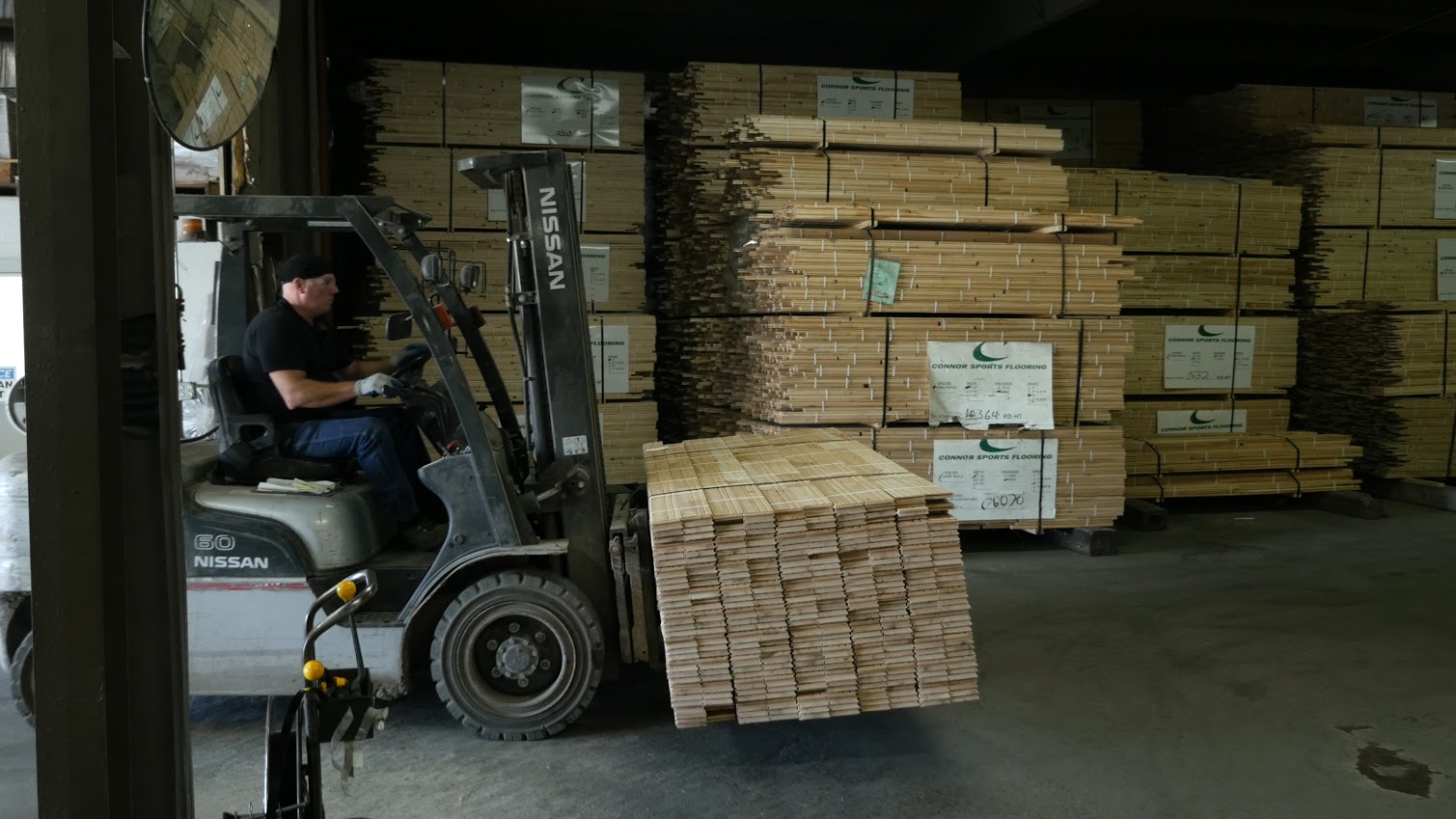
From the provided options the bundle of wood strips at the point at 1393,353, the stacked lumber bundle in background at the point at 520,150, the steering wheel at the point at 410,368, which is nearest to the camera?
the steering wheel at the point at 410,368

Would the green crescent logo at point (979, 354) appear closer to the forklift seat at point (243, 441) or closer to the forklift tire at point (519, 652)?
the forklift tire at point (519, 652)

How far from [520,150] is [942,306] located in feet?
11.3

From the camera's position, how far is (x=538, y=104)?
8.92m

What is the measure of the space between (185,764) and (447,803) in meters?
1.86

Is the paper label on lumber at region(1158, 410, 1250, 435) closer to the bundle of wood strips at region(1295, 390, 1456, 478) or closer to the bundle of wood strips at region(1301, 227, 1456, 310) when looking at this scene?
the bundle of wood strips at region(1295, 390, 1456, 478)

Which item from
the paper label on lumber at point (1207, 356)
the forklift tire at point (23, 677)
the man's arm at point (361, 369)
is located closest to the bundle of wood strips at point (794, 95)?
the paper label on lumber at point (1207, 356)

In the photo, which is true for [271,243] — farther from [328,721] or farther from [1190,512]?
[1190,512]

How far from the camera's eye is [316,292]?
15.3ft

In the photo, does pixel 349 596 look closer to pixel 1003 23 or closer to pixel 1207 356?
pixel 1003 23

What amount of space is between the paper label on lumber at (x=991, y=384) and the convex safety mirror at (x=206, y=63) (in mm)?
6084

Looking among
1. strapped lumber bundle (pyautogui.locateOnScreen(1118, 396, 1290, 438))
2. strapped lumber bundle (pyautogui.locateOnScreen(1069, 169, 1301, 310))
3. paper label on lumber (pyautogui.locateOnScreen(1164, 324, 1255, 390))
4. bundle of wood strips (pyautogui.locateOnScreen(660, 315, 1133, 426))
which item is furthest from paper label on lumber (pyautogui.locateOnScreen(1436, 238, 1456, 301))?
bundle of wood strips (pyautogui.locateOnScreen(660, 315, 1133, 426))

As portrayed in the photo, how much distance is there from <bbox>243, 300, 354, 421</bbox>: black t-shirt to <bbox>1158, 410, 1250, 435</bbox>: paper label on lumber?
7.27 meters

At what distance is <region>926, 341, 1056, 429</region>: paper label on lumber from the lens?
766 cm

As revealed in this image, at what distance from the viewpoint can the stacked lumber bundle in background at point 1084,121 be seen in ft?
35.7
